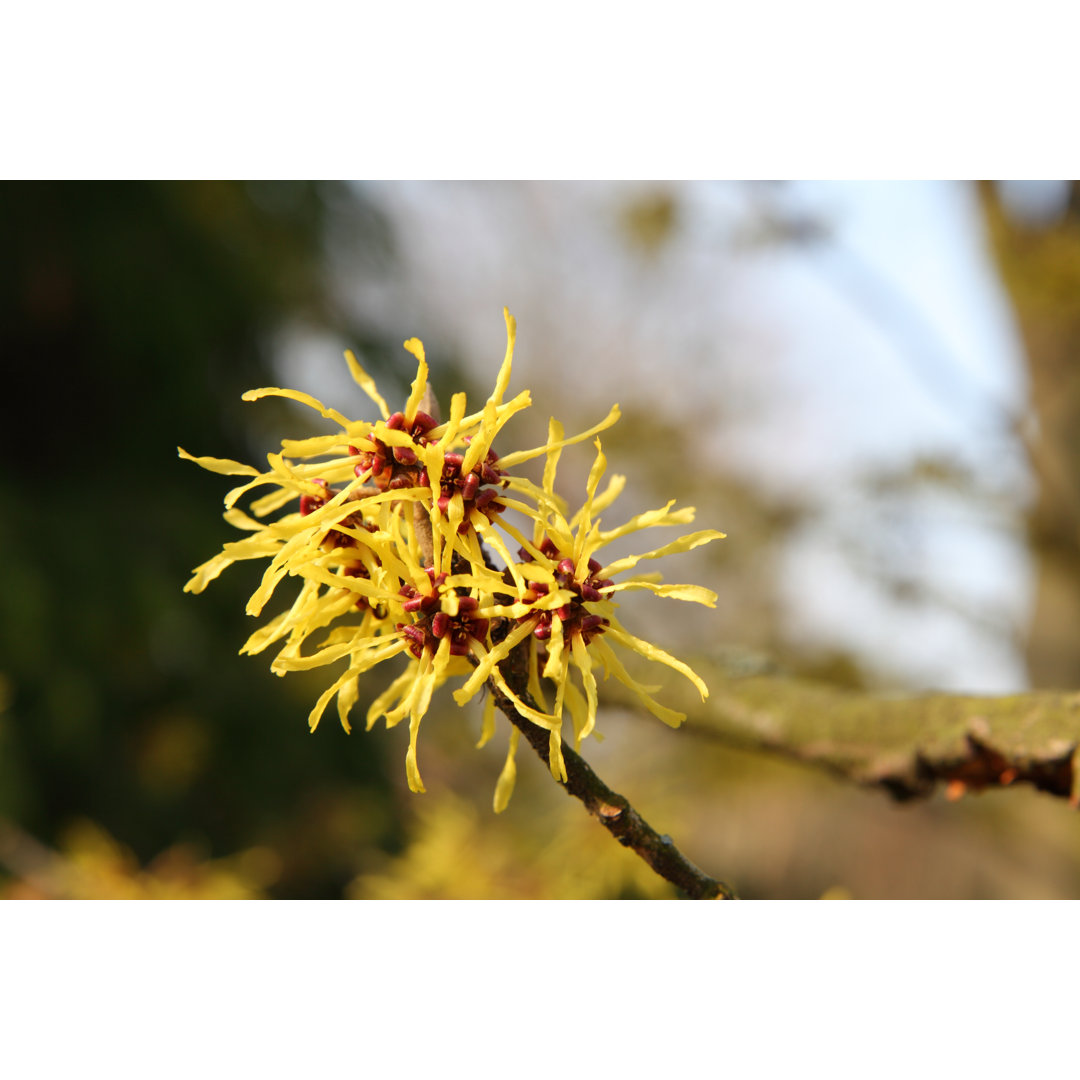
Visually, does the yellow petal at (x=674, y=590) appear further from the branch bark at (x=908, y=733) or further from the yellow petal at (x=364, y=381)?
the branch bark at (x=908, y=733)

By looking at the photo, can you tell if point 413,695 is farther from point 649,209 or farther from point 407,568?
point 649,209

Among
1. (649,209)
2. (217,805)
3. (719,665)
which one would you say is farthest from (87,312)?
(719,665)

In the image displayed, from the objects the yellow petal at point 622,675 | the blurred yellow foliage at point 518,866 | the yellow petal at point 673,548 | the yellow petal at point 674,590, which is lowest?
the blurred yellow foliage at point 518,866

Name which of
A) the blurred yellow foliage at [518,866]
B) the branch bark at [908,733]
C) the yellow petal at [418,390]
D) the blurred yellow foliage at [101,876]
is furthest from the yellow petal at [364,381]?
the blurred yellow foliage at [101,876]

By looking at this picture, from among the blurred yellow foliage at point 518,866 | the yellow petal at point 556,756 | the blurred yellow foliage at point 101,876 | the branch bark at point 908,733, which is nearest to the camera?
the yellow petal at point 556,756

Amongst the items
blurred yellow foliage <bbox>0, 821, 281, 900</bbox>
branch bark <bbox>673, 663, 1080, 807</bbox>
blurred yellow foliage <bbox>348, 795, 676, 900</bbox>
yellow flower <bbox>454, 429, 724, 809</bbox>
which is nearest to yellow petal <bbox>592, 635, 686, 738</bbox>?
yellow flower <bbox>454, 429, 724, 809</bbox>

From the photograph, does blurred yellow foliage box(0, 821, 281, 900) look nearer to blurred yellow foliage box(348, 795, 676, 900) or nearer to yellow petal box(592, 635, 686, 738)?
blurred yellow foliage box(348, 795, 676, 900)

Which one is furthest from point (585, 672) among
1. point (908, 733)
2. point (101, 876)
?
point (101, 876)
